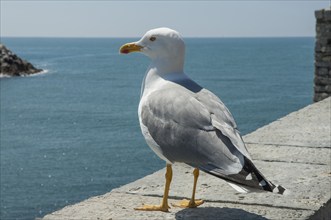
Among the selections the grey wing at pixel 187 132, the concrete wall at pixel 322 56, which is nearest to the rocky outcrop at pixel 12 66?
the concrete wall at pixel 322 56

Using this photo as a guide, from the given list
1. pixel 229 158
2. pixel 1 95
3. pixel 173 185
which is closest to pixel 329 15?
pixel 173 185

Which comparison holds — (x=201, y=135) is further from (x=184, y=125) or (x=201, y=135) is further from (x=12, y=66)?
(x=12, y=66)

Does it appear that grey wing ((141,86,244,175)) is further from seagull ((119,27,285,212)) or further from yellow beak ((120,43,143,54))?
yellow beak ((120,43,143,54))

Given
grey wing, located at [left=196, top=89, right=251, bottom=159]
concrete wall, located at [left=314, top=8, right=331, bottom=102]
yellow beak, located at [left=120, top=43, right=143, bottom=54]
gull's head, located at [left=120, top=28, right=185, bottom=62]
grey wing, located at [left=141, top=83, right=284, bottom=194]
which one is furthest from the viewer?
concrete wall, located at [left=314, top=8, right=331, bottom=102]

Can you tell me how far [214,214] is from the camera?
411cm

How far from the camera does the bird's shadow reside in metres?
4.04

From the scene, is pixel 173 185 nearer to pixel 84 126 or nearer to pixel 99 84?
pixel 84 126

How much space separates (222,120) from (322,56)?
9.90 meters

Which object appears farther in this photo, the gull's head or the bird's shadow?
the gull's head

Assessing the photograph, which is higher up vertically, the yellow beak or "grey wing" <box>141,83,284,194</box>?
the yellow beak

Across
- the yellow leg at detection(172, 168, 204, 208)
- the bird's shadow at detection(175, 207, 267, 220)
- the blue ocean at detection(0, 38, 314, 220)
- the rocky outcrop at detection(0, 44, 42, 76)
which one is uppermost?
the yellow leg at detection(172, 168, 204, 208)

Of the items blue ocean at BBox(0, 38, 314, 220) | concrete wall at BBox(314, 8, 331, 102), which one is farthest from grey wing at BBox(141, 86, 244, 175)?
blue ocean at BBox(0, 38, 314, 220)

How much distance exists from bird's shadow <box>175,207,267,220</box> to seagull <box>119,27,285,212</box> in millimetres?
78

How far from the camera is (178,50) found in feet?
13.7
